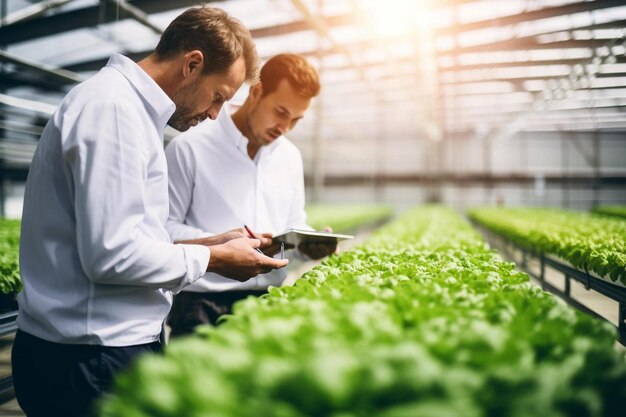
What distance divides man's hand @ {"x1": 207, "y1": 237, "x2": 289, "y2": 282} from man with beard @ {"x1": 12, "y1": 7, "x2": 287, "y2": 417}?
1 centimetres

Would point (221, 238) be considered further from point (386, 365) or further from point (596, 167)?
point (596, 167)

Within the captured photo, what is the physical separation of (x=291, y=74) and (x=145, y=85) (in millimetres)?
891

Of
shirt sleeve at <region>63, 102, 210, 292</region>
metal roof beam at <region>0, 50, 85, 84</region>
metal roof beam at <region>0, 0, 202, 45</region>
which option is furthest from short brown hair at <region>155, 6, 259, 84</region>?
metal roof beam at <region>0, 0, 202, 45</region>

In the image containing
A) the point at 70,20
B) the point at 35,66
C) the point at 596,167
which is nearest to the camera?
the point at 35,66

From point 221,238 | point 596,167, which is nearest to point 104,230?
point 221,238

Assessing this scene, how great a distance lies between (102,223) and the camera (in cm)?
120

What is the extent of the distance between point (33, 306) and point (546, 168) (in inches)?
1013

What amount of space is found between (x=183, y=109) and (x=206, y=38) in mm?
250

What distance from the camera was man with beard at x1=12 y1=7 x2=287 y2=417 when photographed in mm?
1218

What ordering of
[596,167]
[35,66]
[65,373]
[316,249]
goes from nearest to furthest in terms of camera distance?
[65,373]
[316,249]
[35,66]
[596,167]

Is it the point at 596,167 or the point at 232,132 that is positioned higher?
the point at 596,167

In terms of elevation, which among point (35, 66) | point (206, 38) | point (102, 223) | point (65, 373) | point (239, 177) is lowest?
point (65, 373)

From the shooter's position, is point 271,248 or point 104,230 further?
point 271,248

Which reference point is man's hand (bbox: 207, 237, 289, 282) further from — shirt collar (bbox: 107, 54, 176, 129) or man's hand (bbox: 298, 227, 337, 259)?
man's hand (bbox: 298, 227, 337, 259)
